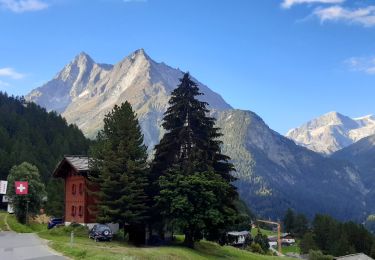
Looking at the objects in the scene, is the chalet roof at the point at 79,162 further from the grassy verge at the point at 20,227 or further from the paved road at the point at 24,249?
the paved road at the point at 24,249

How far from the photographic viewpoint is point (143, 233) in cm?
5869

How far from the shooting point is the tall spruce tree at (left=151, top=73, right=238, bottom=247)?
55750 mm

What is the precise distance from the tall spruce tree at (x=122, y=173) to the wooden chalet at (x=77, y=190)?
2.65m

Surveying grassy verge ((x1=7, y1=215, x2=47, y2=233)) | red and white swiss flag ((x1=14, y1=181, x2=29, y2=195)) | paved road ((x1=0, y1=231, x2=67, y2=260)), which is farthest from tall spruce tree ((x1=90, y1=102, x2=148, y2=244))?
grassy verge ((x1=7, y1=215, x2=47, y2=233))

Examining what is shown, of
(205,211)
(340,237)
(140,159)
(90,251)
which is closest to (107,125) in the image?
(140,159)

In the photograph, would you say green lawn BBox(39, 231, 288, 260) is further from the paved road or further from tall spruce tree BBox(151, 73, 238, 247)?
tall spruce tree BBox(151, 73, 238, 247)

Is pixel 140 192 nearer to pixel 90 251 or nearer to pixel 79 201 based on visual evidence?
pixel 79 201

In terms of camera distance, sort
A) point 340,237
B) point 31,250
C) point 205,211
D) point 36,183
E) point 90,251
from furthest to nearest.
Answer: point 340,237 → point 36,183 → point 205,211 → point 31,250 → point 90,251

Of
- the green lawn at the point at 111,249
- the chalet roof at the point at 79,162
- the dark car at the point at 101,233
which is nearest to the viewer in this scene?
the green lawn at the point at 111,249

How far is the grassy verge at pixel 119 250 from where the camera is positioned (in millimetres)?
37184

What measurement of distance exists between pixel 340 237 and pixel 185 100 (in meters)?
125

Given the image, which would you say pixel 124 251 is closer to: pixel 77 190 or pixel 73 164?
pixel 73 164

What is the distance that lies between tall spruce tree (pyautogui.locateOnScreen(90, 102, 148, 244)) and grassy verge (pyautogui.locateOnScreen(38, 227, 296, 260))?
3514 mm

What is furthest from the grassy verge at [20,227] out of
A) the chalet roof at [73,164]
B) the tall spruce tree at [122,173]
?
the tall spruce tree at [122,173]
